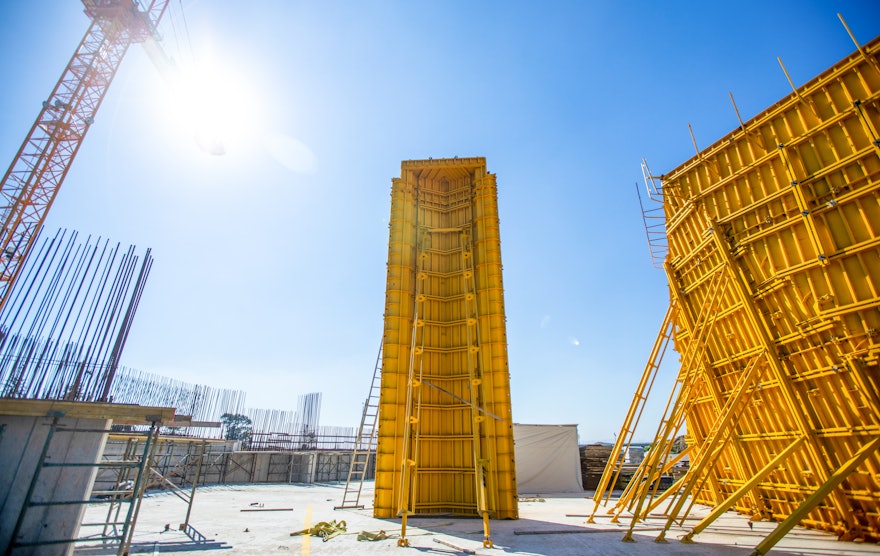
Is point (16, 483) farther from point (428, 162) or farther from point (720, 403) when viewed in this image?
point (720, 403)

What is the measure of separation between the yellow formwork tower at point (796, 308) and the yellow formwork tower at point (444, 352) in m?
4.17

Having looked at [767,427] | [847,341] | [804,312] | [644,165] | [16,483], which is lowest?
[16,483]

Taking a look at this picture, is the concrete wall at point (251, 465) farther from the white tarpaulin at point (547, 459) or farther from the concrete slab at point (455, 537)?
the white tarpaulin at point (547, 459)

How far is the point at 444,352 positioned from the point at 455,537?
254 inches

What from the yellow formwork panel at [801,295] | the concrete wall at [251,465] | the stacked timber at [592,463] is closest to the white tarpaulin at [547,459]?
the stacked timber at [592,463]

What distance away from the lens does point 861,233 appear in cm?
934

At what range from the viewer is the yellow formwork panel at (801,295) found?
30.1ft

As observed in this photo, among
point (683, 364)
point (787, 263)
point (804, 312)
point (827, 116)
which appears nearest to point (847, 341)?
point (804, 312)

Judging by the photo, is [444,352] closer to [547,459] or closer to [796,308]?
[796,308]

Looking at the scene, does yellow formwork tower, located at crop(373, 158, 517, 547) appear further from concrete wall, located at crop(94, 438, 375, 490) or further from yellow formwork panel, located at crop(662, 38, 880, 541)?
concrete wall, located at crop(94, 438, 375, 490)

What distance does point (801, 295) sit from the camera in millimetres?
10281

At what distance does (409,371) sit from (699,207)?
11238 mm

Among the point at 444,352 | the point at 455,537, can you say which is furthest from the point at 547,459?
the point at 455,537

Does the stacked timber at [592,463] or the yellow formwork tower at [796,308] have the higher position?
the yellow formwork tower at [796,308]
